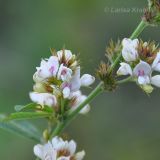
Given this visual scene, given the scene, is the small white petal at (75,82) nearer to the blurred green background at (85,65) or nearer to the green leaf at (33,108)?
the green leaf at (33,108)

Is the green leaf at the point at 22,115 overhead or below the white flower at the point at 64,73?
below

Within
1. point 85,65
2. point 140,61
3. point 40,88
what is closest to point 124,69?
point 140,61

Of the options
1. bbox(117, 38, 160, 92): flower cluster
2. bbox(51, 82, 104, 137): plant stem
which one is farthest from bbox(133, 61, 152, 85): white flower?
bbox(51, 82, 104, 137): plant stem

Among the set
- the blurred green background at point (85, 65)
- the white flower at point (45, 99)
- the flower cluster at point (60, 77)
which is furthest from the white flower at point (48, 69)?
the blurred green background at point (85, 65)

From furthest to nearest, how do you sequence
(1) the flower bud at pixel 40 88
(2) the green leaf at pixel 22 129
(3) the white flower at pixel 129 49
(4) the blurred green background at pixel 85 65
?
(4) the blurred green background at pixel 85 65 < (2) the green leaf at pixel 22 129 < (1) the flower bud at pixel 40 88 < (3) the white flower at pixel 129 49

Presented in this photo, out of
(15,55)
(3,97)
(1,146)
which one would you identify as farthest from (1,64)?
(1,146)

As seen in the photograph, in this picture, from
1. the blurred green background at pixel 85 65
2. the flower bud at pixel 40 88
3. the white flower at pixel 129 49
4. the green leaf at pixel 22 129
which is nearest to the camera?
the white flower at pixel 129 49

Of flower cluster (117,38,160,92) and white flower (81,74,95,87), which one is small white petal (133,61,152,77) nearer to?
flower cluster (117,38,160,92)
